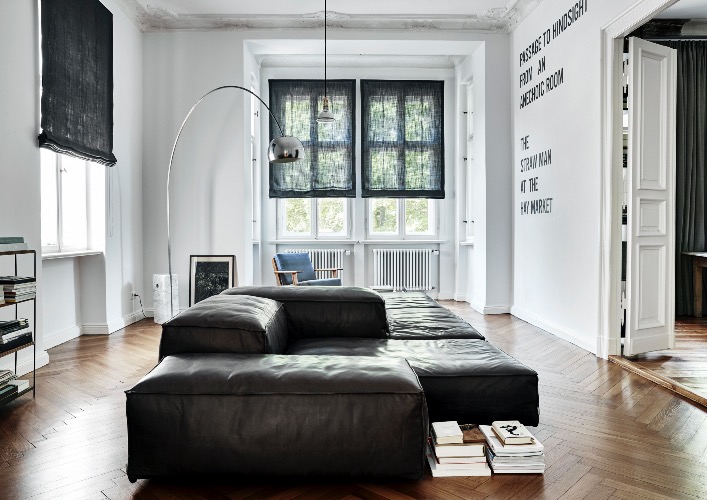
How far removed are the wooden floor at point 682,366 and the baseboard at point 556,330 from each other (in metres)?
0.39

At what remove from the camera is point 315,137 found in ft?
25.0

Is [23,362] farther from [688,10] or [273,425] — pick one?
[688,10]

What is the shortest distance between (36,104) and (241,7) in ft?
9.16

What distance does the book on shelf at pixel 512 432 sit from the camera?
2155 mm

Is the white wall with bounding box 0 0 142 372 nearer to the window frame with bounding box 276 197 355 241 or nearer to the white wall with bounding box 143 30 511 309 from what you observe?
the white wall with bounding box 143 30 511 309

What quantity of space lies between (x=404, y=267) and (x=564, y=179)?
10.4 ft

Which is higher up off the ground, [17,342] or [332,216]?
[332,216]

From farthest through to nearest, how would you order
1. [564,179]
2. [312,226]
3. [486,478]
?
1. [312,226]
2. [564,179]
3. [486,478]

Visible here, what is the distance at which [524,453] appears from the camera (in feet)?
7.02

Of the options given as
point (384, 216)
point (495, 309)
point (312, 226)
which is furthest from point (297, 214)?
point (495, 309)

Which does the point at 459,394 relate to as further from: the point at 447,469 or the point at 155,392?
the point at 155,392

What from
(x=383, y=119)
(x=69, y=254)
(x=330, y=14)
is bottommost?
(x=69, y=254)

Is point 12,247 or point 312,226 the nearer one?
point 12,247

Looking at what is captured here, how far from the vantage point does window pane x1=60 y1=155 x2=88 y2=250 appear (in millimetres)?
4875
